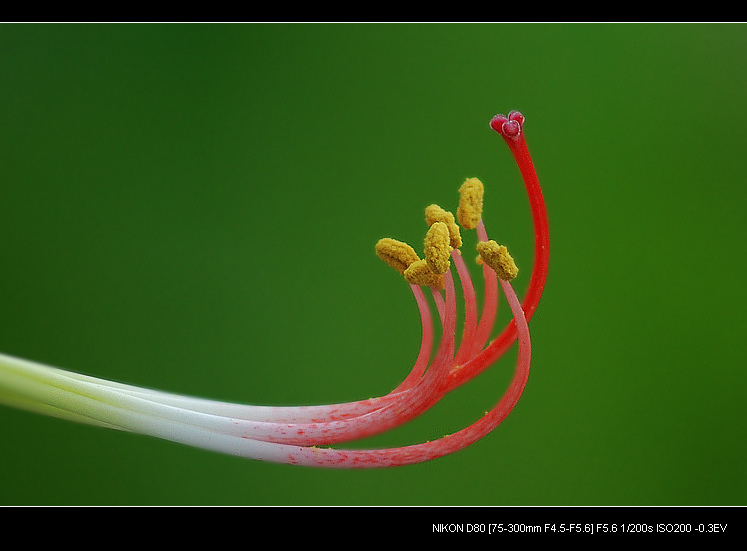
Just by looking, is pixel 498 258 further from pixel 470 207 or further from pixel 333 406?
pixel 333 406

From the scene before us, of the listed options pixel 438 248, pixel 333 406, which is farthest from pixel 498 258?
pixel 333 406

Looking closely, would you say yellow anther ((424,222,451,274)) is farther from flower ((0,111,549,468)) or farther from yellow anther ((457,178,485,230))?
yellow anther ((457,178,485,230))

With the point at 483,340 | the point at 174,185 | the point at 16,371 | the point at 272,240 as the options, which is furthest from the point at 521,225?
the point at 16,371

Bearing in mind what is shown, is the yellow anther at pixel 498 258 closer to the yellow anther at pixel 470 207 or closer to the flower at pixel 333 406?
the flower at pixel 333 406

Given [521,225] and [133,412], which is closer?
[133,412]

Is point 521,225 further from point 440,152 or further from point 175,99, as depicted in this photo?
point 175,99

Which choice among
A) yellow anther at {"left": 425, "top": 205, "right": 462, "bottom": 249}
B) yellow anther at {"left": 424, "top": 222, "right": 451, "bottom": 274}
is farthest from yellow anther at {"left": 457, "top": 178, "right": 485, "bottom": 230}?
yellow anther at {"left": 424, "top": 222, "right": 451, "bottom": 274}
